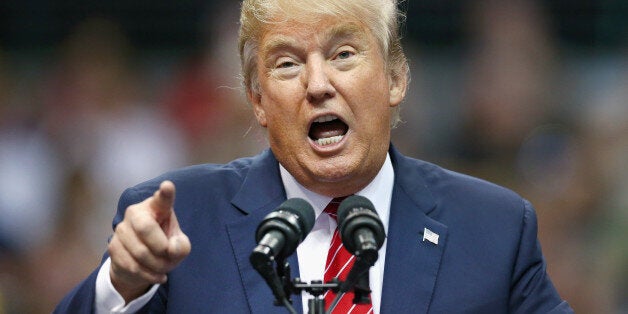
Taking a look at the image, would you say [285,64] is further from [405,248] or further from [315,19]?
[405,248]

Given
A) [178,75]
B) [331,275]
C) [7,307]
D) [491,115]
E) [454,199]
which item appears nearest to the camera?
[331,275]

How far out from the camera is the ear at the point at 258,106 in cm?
344

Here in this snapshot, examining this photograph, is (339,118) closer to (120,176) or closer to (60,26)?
(120,176)

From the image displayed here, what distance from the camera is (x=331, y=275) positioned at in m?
3.10

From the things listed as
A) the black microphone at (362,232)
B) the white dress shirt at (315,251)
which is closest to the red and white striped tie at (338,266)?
the white dress shirt at (315,251)

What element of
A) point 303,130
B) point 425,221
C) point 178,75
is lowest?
point 178,75

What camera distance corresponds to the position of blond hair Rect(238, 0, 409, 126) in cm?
316

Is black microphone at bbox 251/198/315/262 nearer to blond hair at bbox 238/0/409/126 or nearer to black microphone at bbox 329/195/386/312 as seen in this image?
black microphone at bbox 329/195/386/312

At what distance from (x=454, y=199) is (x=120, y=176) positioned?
124 inches

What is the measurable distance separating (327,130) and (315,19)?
1.09ft

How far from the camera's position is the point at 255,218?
3.18 metres

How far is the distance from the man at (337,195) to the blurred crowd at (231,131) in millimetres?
2435

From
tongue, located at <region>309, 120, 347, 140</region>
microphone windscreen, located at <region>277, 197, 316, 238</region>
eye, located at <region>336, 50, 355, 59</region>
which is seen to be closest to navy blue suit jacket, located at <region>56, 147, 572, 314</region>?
tongue, located at <region>309, 120, 347, 140</region>

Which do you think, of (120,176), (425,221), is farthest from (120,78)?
(425,221)
